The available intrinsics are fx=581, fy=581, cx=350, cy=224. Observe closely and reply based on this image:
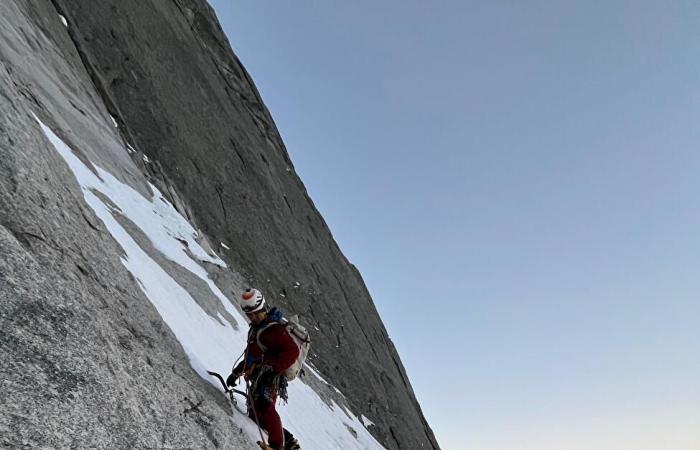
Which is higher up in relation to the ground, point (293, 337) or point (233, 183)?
point (233, 183)

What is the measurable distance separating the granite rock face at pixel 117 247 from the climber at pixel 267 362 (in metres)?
0.60

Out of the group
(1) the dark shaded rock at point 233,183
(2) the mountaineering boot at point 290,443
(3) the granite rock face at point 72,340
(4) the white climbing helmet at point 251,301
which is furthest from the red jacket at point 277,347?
(1) the dark shaded rock at point 233,183

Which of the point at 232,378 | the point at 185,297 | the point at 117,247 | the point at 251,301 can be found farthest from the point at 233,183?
the point at 251,301

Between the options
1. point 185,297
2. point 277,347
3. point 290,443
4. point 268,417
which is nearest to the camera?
point 277,347

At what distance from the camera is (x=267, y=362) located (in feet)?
21.0

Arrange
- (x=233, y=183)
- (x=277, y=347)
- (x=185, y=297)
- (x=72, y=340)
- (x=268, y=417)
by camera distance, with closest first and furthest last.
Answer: (x=72, y=340) → (x=277, y=347) → (x=268, y=417) → (x=185, y=297) → (x=233, y=183)

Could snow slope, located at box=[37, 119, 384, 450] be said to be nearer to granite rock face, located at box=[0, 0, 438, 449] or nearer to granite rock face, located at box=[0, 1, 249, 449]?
granite rock face, located at box=[0, 0, 438, 449]

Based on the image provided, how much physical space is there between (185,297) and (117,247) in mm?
3096

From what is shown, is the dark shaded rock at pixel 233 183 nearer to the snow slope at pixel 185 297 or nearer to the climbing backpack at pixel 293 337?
the snow slope at pixel 185 297

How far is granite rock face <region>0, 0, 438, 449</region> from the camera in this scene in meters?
3.82

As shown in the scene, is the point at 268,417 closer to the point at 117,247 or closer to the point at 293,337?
the point at 293,337

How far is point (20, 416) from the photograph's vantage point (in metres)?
3.18

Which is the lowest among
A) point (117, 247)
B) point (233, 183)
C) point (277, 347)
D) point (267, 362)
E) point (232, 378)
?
point (117, 247)

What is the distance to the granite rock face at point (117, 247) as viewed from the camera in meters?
3.82
